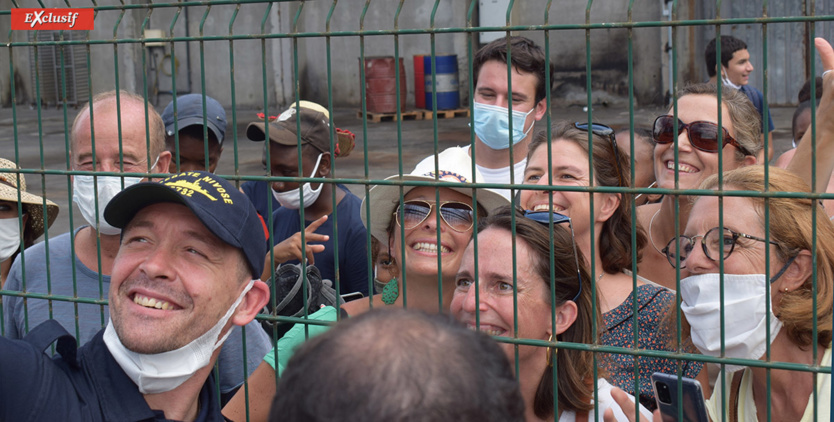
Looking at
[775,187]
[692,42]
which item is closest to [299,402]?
[775,187]

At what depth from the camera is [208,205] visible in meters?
2.13

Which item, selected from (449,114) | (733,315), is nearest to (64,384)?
(733,315)

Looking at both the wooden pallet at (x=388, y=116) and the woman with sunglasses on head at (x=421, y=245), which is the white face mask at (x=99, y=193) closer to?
the woman with sunglasses on head at (x=421, y=245)

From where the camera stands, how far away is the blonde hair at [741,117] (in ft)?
10.9

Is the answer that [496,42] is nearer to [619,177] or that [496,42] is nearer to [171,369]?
[619,177]

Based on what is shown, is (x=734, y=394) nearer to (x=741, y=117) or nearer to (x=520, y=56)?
(x=741, y=117)

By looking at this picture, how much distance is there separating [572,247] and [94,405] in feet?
4.27

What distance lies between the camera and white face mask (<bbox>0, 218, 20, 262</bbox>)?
3.57m

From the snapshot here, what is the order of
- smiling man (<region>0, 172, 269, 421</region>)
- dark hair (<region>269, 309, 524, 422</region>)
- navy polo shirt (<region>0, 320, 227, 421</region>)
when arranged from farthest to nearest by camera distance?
smiling man (<region>0, 172, 269, 421</region>) → navy polo shirt (<region>0, 320, 227, 421</region>) → dark hair (<region>269, 309, 524, 422</region>)

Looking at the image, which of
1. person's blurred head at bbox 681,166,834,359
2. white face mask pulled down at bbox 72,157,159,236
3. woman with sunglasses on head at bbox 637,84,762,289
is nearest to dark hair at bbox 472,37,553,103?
woman with sunglasses on head at bbox 637,84,762,289

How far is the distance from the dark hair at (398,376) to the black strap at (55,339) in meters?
1.07

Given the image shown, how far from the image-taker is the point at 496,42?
3.84 meters

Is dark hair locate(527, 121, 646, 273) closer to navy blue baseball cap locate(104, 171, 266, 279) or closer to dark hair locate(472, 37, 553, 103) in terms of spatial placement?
dark hair locate(472, 37, 553, 103)

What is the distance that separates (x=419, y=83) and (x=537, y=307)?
51.9ft
